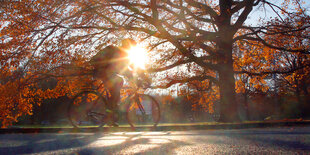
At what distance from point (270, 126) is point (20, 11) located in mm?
8641

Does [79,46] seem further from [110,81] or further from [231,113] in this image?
[231,113]

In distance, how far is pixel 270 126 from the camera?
7.81 metres

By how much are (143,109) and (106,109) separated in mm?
1171

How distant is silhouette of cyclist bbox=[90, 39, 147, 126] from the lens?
280 inches

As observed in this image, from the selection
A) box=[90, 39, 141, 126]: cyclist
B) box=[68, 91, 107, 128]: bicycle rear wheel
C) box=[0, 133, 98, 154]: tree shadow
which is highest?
box=[90, 39, 141, 126]: cyclist

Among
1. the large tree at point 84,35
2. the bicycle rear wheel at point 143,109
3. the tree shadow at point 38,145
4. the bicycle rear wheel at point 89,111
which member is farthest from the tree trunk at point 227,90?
the tree shadow at point 38,145

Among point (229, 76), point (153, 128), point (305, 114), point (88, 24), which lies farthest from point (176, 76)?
point (305, 114)

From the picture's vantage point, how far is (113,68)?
716 centimetres

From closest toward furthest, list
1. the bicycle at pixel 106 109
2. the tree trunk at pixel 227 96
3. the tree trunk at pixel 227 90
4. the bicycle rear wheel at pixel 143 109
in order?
1. the bicycle at pixel 106 109
2. the bicycle rear wheel at pixel 143 109
3. the tree trunk at pixel 227 90
4. the tree trunk at pixel 227 96

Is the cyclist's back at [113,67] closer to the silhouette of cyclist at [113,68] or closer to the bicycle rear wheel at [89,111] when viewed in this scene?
the silhouette of cyclist at [113,68]

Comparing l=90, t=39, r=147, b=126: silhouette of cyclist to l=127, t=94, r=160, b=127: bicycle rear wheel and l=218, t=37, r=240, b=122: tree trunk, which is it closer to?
l=127, t=94, r=160, b=127: bicycle rear wheel

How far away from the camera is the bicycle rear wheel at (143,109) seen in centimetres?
779

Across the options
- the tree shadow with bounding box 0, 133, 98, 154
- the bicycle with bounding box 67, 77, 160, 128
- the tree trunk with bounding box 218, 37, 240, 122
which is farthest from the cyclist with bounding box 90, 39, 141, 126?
the tree trunk with bounding box 218, 37, 240, 122

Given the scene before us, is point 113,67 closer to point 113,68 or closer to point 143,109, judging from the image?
point 113,68
